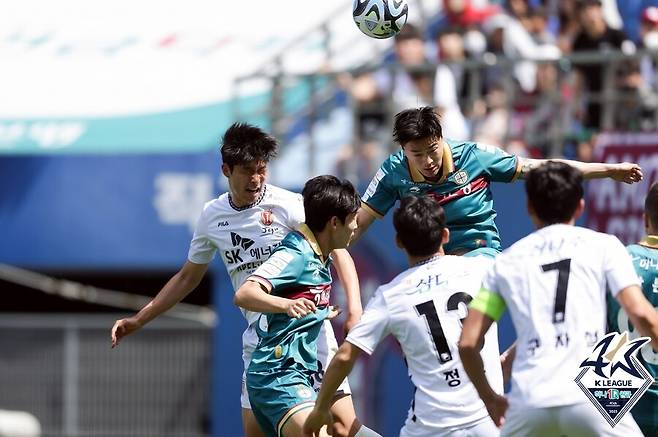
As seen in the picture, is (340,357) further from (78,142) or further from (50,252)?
(78,142)

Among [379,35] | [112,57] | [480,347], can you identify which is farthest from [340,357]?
[112,57]

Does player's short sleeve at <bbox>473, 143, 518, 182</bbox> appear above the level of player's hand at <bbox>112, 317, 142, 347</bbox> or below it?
above

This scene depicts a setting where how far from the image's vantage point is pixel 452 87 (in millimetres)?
14664

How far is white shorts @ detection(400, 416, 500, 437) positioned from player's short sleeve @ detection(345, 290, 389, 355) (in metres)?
0.48

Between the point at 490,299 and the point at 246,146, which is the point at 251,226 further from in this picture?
the point at 490,299

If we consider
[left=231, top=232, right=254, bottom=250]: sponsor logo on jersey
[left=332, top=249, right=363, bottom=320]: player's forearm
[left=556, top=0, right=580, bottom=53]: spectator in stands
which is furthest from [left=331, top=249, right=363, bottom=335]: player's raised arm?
[left=556, top=0, right=580, bottom=53]: spectator in stands

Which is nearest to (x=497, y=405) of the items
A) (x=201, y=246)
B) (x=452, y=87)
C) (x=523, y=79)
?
(x=201, y=246)

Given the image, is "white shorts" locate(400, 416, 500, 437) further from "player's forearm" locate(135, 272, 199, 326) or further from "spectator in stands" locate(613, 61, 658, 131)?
"spectator in stands" locate(613, 61, 658, 131)

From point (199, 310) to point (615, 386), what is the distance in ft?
36.8

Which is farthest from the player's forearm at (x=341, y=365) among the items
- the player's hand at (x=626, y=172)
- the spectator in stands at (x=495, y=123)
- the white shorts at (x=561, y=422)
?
the spectator in stands at (x=495, y=123)

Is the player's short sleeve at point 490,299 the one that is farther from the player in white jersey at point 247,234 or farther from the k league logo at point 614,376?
the player in white jersey at point 247,234

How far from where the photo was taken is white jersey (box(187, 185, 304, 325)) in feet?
28.5

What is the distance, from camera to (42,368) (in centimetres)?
1673

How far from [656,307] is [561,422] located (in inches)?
69.5
